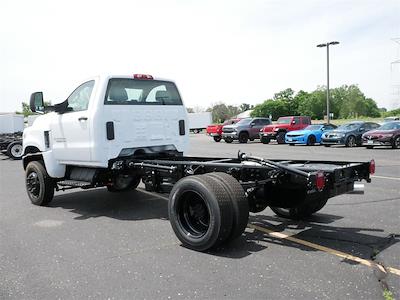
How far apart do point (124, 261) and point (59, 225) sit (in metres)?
2.21

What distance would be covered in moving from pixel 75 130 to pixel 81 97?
569 millimetres

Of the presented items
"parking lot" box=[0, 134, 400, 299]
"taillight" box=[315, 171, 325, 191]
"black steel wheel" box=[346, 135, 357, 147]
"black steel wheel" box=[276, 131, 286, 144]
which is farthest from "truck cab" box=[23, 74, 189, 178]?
"black steel wheel" box=[276, 131, 286, 144]

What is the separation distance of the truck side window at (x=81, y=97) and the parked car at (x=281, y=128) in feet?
71.5

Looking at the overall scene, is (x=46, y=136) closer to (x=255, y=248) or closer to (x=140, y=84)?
(x=140, y=84)

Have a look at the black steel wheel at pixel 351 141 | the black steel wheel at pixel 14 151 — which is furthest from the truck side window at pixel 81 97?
the black steel wheel at pixel 351 141

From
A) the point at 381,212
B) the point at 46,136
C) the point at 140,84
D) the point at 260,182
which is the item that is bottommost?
the point at 381,212

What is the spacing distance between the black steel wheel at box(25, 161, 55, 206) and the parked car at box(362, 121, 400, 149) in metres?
17.2

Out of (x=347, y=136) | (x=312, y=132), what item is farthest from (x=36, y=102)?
(x=312, y=132)

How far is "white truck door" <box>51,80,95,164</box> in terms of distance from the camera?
7.04 m

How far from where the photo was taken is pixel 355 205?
740cm

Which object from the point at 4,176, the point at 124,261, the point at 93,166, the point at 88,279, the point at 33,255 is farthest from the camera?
the point at 4,176

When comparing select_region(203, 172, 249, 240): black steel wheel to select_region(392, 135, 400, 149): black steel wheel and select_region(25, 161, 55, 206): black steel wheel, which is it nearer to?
select_region(25, 161, 55, 206): black steel wheel

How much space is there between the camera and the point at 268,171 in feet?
17.0

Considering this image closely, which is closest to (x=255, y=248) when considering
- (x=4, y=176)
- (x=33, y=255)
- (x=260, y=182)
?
(x=260, y=182)
